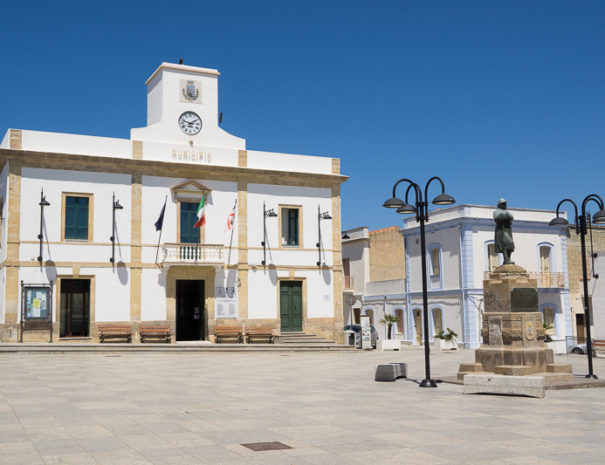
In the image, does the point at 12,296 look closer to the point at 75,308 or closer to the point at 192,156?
the point at 75,308

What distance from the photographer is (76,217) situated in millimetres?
27562

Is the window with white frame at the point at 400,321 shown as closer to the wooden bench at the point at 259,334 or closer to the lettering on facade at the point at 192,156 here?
the wooden bench at the point at 259,334

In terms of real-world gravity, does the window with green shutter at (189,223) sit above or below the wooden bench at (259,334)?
above

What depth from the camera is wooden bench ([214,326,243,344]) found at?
95.1ft

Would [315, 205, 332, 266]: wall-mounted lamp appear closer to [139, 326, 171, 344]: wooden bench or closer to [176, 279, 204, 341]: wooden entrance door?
[176, 279, 204, 341]: wooden entrance door

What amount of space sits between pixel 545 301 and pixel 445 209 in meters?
6.98

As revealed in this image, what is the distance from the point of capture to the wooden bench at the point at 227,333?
2900 centimetres

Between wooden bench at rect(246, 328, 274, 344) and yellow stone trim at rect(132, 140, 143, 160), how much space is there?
8.60 meters

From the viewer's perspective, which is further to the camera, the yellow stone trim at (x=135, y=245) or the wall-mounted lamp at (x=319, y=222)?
the wall-mounted lamp at (x=319, y=222)

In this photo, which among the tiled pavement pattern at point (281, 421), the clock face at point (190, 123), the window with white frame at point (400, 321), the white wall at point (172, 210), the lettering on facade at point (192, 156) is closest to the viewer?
the tiled pavement pattern at point (281, 421)

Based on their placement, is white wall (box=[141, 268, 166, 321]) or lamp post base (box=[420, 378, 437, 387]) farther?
white wall (box=[141, 268, 166, 321])

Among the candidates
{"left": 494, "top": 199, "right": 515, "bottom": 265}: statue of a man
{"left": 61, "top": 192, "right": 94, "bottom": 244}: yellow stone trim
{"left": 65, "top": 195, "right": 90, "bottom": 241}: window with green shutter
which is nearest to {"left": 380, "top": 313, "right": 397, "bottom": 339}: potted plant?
{"left": 61, "top": 192, "right": 94, "bottom": 244}: yellow stone trim

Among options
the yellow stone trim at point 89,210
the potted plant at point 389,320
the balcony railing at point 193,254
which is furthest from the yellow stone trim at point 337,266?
the yellow stone trim at point 89,210

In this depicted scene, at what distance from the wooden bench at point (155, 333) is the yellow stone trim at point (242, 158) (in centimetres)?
776
